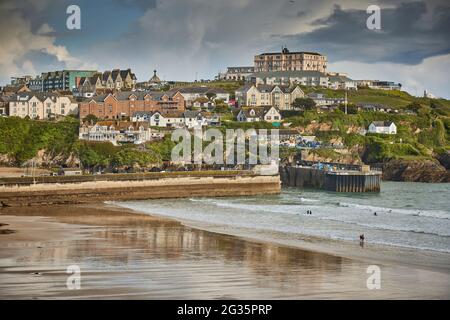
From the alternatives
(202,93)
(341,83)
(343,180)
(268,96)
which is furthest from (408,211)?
(341,83)

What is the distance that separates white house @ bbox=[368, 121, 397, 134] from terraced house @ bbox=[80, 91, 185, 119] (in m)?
22.4

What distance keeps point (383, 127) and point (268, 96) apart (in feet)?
57.2

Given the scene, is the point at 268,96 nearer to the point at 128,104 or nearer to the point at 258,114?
the point at 258,114

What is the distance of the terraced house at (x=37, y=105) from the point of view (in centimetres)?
8756

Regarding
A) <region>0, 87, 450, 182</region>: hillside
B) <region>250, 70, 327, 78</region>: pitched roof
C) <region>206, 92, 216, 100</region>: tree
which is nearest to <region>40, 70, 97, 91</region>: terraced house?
<region>0, 87, 450, 182</region>: hillside

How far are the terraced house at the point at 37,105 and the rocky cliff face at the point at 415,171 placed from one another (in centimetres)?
3631

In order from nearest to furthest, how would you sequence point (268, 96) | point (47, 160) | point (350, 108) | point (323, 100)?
point (47, 160), point (350, 108), point (268, 96), point (323, 100)

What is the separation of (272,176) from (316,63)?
73.5m

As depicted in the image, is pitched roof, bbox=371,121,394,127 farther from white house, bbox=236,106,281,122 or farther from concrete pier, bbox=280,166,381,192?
concrete pier, bbox=280,166,381,192

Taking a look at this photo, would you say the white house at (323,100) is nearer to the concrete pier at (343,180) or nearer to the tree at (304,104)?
the tree at (304,104)

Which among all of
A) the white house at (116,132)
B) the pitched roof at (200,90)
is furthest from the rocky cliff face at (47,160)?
the pitched roof at (200,90)

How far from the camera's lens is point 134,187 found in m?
50.9

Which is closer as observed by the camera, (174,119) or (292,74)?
(174,119)
